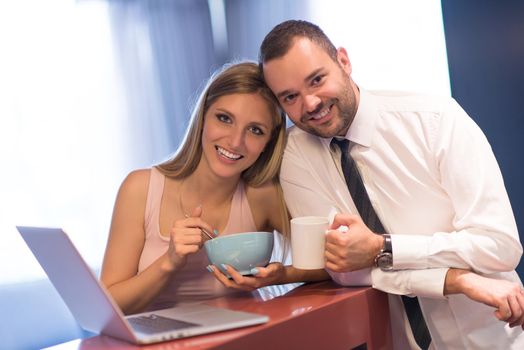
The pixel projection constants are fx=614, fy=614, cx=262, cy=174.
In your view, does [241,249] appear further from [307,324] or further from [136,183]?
[136,183]

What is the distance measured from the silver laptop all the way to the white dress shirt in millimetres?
419

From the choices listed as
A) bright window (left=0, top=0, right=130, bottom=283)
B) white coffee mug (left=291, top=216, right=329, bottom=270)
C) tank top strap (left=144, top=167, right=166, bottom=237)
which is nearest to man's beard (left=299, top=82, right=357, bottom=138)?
white coffee mug (left=291, top=216, right=329, bottom=270)

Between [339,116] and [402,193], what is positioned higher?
[339,116]

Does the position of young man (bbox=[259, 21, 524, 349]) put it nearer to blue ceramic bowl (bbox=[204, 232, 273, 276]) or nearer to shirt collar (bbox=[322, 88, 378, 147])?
shirt collar (bbox=[322, 88, 378, 147])

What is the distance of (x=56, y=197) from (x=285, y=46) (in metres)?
2.06

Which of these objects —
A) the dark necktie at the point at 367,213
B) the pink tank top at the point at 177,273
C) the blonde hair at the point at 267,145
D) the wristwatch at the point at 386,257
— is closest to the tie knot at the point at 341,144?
the dark necktie at the point at 367,213

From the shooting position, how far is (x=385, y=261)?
1.37 m

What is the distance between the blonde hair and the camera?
1674 millimetres

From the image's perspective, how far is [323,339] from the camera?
116cm

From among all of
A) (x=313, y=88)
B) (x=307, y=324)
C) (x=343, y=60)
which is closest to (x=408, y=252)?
(x=307, y=324)

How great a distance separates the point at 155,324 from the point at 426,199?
766 millimetres

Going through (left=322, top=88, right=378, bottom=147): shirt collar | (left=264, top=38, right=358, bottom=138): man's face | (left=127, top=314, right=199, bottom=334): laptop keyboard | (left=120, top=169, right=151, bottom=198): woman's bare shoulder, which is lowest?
(left=127, top=314, right=199, bottom=334): laptop keyboard

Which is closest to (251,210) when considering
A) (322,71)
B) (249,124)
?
(249,124)

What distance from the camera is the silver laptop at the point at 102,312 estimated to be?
0.98 meters
